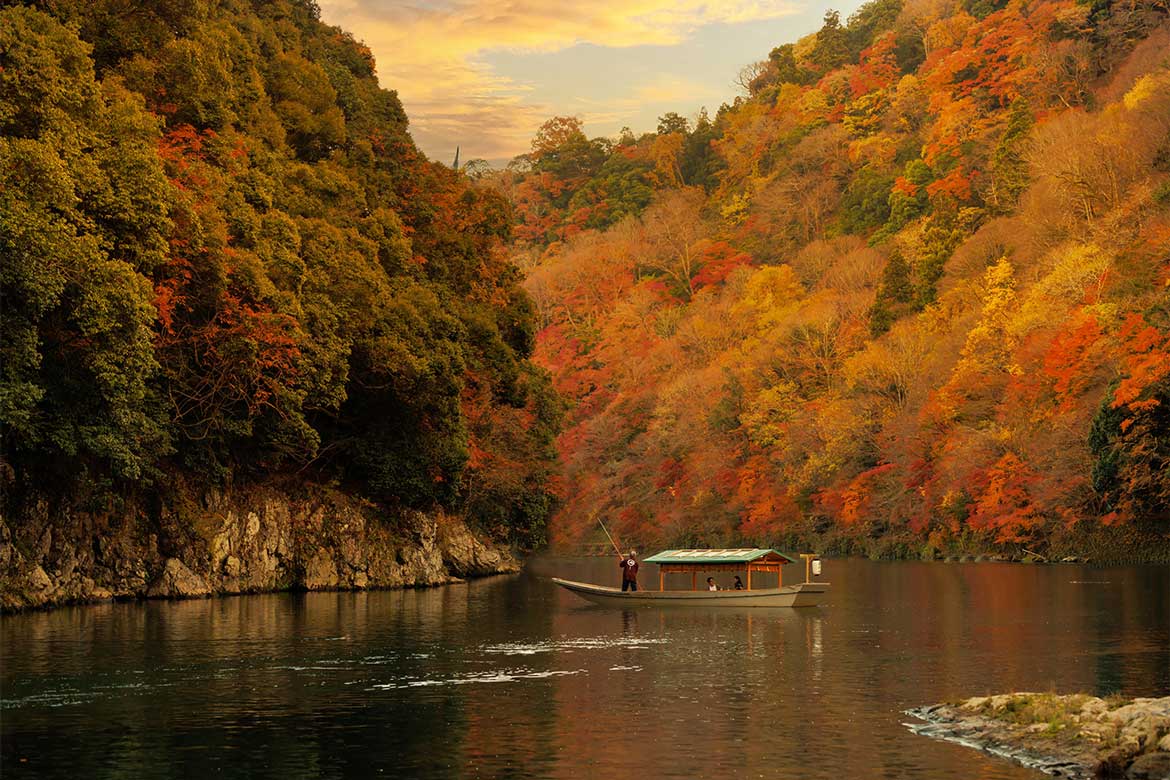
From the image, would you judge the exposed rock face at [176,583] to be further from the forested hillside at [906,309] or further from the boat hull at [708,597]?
the forested hillside at [906,309]

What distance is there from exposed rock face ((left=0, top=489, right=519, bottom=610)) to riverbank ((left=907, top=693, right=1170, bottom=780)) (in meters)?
28.6

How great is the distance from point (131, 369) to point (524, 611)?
16349mm

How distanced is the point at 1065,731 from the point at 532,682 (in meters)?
11.5

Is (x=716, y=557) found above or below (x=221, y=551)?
below

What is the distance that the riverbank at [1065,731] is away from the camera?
19328 mm

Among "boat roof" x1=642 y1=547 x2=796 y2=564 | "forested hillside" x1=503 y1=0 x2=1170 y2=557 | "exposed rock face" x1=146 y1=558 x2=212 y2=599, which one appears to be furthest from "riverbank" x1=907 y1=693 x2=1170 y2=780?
"forested hillside" x1=503 y1=0 x2=1170 y2=557

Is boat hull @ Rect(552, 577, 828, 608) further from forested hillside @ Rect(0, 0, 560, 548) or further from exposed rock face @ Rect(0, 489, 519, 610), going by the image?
exposed rock face @ Rect(0, 489, 519, 610)

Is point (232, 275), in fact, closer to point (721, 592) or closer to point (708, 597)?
point (708, 597)

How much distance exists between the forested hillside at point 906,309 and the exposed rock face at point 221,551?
100 feet

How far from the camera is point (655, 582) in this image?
72.2 metres

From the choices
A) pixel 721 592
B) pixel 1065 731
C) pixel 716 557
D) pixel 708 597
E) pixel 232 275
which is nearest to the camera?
pixel 1065 731

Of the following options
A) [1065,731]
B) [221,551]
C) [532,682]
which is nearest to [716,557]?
[221,551]

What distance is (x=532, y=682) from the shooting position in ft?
96.1

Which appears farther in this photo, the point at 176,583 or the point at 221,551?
the point at 221,551
